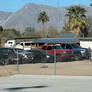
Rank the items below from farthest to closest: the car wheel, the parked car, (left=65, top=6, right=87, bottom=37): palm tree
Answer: (left=65, top=6, right=87, bottom=37): palm tree < the car wheel < the parked car

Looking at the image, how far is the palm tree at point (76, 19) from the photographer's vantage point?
74562 millimetres

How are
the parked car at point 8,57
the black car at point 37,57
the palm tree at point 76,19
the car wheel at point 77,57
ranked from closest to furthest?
the parked car at point 8,57 → the black car at point 37,57 → the car wheel at point 77,57 → the palm tree at point 76,19

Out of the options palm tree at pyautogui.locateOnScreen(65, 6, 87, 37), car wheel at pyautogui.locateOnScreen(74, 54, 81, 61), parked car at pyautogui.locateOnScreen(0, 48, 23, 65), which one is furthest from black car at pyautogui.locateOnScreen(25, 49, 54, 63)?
palm tree at pyautogui.locateOnScreen(65, 6, 87, 37)

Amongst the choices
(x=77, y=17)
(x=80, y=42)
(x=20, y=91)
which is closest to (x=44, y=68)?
(x=20, y=91)

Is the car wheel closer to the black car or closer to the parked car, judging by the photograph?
the black car

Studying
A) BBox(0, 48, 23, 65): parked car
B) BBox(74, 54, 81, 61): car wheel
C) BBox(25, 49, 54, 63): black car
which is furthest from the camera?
BBox(74, 54, 81, 61): car wheel

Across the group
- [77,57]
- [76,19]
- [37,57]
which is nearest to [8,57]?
[37,57]

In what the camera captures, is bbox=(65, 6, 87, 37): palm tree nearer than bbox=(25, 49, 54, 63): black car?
No

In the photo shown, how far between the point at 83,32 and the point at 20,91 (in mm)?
69524

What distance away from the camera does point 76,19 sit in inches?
2943

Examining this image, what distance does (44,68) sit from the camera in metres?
25.5

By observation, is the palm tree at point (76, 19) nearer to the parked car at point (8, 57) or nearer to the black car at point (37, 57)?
the black car at point (37, 57)

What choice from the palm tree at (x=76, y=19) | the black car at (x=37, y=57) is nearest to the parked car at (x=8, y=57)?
the black car at (x=37, y=57)

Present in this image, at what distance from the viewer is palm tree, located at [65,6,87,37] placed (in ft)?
245
